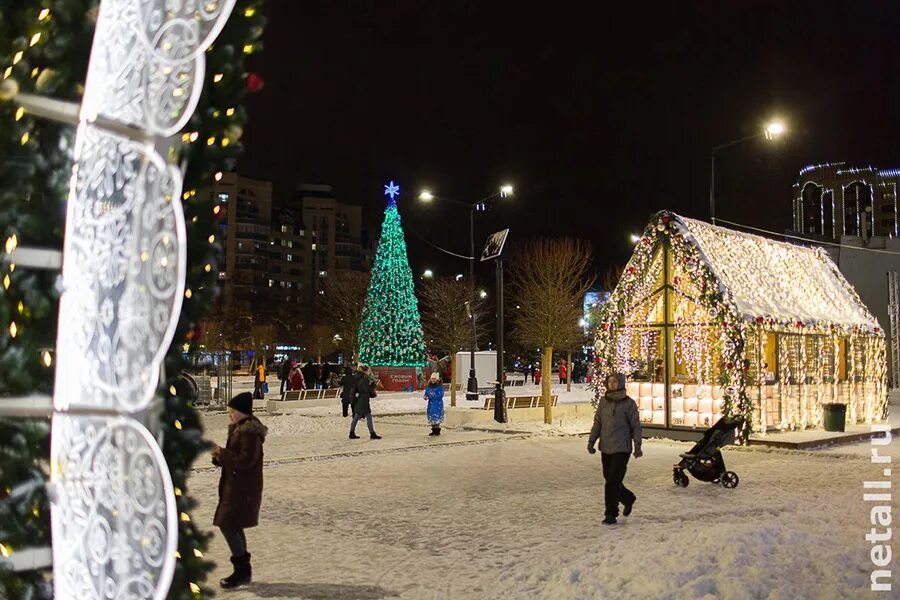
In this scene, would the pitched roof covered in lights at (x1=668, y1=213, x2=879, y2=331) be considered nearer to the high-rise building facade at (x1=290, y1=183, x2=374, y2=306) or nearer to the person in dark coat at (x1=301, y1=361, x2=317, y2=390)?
the person in dark coat at (x1=301, y1=361, x2=317, y2=390)

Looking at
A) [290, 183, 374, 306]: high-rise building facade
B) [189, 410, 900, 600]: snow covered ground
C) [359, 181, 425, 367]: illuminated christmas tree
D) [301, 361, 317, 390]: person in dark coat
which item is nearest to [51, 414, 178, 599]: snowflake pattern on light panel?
[189, 410, 900, 600]: snow covered ground

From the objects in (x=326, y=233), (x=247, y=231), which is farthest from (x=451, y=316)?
(x=326, y=233)

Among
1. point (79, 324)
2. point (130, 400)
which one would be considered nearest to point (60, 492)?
point (130, 400)

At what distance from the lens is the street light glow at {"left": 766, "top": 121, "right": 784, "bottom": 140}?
21.2m

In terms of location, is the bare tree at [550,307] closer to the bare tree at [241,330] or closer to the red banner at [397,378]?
the red banner at [397,378]

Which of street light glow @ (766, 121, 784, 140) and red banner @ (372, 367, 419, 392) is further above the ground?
street light glow @ (766, 121, 784, 140)

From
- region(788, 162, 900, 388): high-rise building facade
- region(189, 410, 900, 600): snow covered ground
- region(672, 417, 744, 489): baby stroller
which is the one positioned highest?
region(788, 162, 900, 388): high-rise building facade

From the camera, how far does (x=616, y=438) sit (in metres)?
10.1

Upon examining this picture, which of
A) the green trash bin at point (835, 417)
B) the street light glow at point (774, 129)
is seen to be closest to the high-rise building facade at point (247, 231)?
the street light glow at point (774, 129)

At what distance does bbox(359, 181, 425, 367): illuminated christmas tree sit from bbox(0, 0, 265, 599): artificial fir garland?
116 ft

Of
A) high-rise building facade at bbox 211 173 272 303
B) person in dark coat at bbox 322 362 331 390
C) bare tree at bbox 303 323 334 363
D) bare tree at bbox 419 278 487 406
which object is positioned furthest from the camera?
high-rise building facade at bbox 211 173 272 303

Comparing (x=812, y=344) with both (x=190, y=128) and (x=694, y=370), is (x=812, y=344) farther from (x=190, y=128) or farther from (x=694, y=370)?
(x=190, y=128)

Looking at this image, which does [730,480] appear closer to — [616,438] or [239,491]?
[616,438]

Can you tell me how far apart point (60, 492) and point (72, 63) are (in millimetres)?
1913
